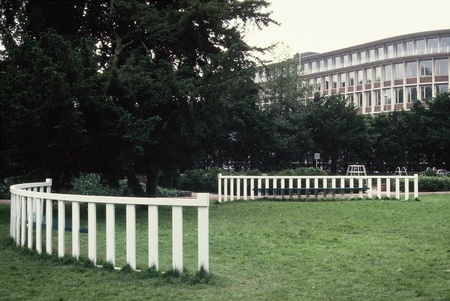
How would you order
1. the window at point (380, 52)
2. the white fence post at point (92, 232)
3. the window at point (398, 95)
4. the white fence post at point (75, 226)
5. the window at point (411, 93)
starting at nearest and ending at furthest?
the white fence post at point (92, 232) → the white fence post at point (75, 226) → the window at point (411, 93) → the window at point (398, 95) → the window at point (380, 52)

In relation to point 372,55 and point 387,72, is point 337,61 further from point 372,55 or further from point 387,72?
point 387,72

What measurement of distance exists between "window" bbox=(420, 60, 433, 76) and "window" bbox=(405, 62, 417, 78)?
0.83m

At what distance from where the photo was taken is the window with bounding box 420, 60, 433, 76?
7636 centimetres

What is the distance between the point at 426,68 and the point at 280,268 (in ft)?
248

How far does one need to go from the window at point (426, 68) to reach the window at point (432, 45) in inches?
60.6

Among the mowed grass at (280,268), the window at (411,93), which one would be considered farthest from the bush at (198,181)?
the window at (411,93)

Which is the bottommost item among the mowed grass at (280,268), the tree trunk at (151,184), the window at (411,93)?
the mowed grass at (280,268)

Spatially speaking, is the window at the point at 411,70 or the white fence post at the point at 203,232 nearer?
the white fence post at the point at 203,232

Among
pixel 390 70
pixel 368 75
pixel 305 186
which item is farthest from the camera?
pixel 368 75

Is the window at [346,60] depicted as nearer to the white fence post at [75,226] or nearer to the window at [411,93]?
the window at [411,93]

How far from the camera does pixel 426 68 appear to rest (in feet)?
251

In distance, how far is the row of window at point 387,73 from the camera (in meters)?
76.0

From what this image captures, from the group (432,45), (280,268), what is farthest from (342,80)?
(280,268)

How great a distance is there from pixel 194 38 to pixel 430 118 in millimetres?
36993
